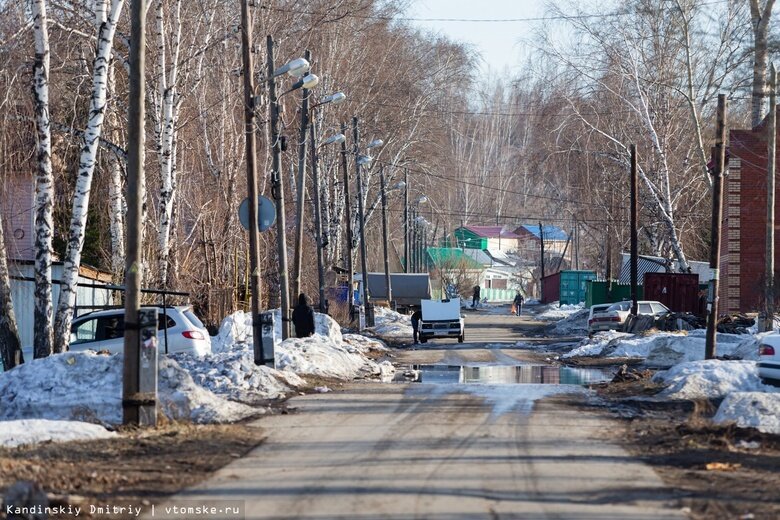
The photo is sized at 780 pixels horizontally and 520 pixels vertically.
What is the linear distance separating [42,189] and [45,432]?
8307mm

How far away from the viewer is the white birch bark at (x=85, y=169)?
18.7 meters

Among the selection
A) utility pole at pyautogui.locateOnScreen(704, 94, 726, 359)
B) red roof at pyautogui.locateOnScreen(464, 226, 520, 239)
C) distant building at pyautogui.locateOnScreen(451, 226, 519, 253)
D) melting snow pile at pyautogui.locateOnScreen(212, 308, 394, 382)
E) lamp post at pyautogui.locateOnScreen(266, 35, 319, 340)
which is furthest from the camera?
red roof at pyautogui.locateOnScreen(464, 226, 520, 239)

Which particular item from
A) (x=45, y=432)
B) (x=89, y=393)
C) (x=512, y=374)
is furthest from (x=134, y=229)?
(x=512, y=374)

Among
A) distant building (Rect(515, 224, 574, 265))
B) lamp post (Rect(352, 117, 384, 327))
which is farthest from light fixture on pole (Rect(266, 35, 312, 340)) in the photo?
distant building (Rect(515, 224, 574, 265))

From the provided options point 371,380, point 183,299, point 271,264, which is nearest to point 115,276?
point 183,299

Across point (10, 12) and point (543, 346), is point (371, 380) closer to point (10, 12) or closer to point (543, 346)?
point (10, 12)

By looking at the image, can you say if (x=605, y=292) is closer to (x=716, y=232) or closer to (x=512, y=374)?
(x=716, y=232)

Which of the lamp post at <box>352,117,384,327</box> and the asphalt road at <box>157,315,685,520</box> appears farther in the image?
the lamp post at <box>352,117,384,327</box>

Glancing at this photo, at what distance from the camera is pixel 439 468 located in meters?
10.1

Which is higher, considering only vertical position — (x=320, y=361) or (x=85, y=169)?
(x=85, y=169)

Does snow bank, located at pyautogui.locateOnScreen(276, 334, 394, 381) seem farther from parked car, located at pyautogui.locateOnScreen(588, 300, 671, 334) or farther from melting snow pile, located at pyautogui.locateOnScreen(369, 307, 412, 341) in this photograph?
melting snow pile, located at pyautogui.locateOnScreen(369, 307, 412, 341)

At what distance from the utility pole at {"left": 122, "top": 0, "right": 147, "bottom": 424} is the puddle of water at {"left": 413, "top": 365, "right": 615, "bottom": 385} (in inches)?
370

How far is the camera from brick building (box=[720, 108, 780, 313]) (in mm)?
43156

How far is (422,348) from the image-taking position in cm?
3662
